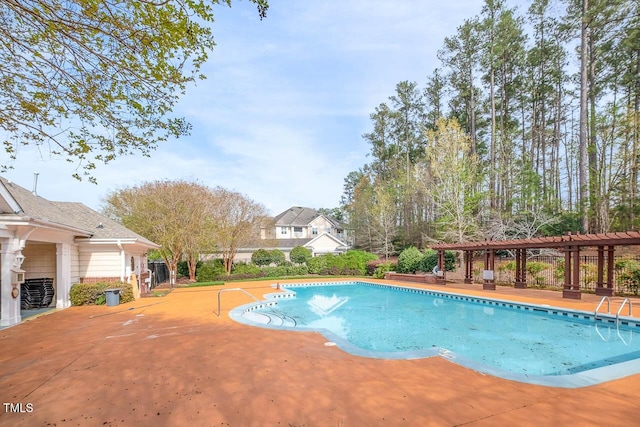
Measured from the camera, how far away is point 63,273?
10555 millimetres

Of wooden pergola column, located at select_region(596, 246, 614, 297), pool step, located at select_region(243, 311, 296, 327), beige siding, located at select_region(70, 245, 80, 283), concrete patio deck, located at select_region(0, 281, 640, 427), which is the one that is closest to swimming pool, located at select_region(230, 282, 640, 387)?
pool step, located at select_region(243, 311, 296, 327)

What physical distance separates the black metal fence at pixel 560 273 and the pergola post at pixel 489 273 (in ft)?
7.79

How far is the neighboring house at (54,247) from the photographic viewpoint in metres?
7.82

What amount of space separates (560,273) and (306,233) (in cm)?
2987

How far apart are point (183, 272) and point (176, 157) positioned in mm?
10533

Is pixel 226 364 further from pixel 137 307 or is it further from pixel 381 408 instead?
pixel 137 307

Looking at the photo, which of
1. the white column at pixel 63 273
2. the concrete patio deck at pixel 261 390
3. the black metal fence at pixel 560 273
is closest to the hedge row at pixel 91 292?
the white column at pixel 63 273

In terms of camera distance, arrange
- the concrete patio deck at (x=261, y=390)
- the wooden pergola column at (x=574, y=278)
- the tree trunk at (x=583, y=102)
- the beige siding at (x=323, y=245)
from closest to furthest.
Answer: the concrete patio deck at (x=261, y=390) → the wooden pergola column at (x=574, y=278) → the tree trunk at (x=583, y=102) → the beige siding at (x=323, y=245)

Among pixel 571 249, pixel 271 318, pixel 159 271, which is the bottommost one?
pixel 159 271

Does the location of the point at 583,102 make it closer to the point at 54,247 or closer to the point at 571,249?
the point at 571,249

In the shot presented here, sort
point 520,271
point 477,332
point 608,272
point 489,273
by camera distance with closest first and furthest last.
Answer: point 477,332
point 608,272
point 489,273
point 520,271

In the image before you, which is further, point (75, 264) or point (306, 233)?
point (306, 233)

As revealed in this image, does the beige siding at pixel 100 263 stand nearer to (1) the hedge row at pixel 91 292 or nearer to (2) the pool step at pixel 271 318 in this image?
(1) the hedge row at pixel 91 292

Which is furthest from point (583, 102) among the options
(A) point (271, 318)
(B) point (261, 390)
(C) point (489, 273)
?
(B) point (261, 390)
